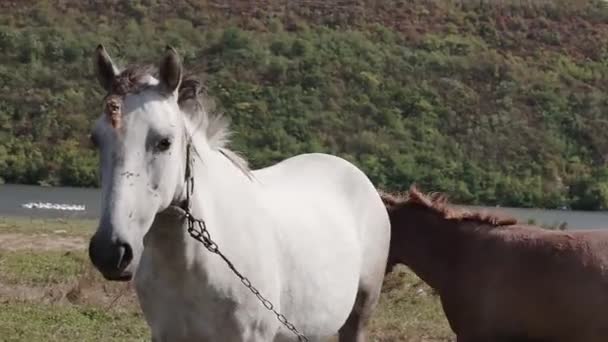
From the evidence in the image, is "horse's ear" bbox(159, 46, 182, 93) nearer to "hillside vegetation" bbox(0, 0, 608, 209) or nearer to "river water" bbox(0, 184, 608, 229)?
"river water" bbox(0, 184, 608, 229)

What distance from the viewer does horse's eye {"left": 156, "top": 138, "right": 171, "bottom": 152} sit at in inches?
153

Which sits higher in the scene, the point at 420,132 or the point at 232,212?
the point at 232,212

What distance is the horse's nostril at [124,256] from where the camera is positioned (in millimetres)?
3629

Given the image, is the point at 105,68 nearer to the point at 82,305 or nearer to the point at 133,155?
the point at 133,155

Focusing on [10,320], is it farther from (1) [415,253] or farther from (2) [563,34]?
(2) [563,34]

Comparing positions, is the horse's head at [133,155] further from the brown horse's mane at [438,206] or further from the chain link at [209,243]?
the brown horse's mane at [438,206]

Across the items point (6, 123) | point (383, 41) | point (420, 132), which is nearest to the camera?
point (6, 123)

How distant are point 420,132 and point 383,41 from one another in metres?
9.98

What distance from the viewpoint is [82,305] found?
9211mm

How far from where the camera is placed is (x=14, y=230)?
16.2 m

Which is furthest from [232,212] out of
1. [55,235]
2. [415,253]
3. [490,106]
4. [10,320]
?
[490,106]

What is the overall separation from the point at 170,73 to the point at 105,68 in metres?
0.24

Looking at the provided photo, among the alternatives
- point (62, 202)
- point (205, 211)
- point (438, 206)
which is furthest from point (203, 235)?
point (62, 202)

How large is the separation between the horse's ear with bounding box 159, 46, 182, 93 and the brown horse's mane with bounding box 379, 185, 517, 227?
405 centimetres
